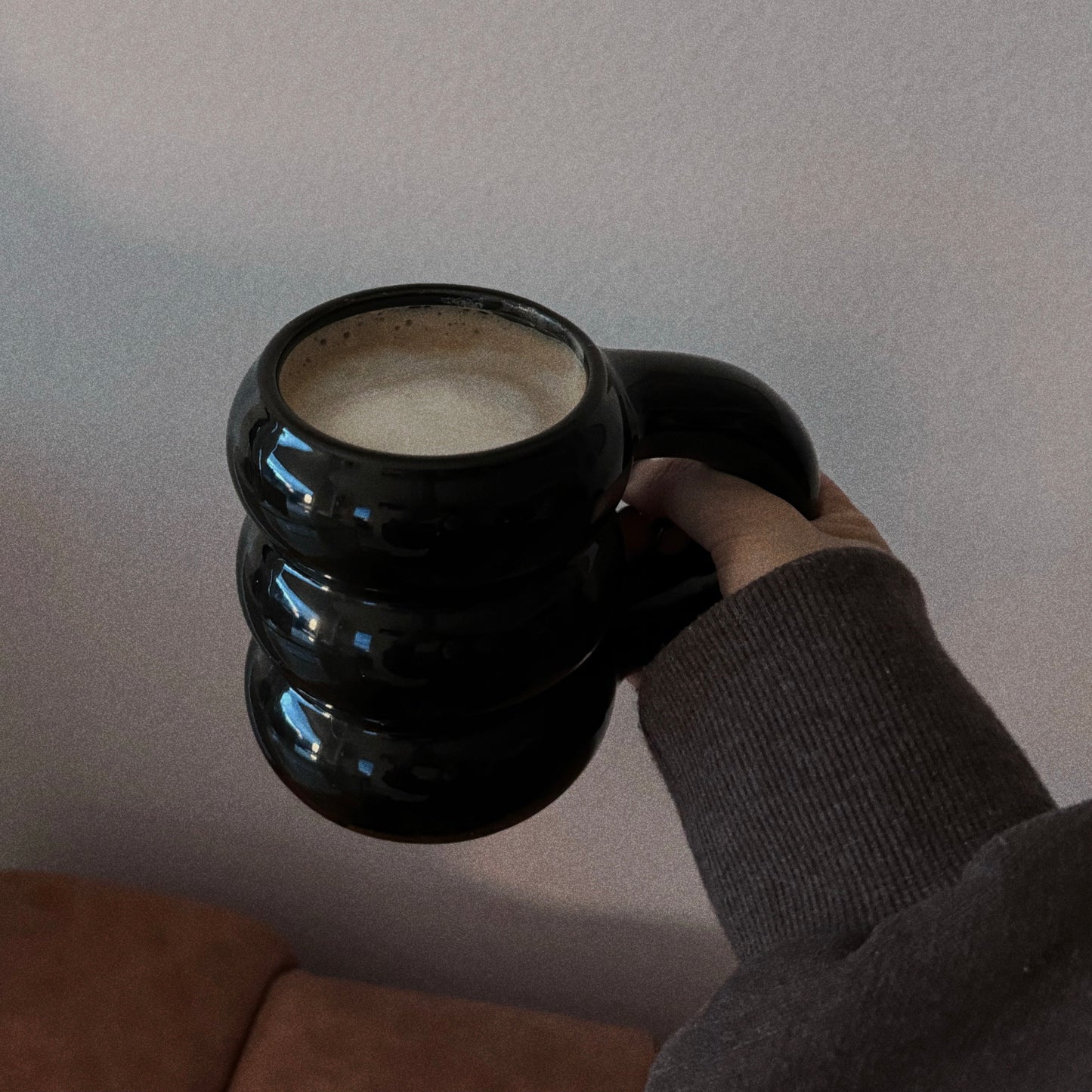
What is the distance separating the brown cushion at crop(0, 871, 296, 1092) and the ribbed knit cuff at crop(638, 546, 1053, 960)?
672 millimetres

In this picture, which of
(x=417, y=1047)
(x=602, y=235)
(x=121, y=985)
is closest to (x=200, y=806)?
(x=121, y=985)

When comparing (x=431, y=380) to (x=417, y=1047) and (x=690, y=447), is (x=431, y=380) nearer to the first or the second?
(x=690, y=447)

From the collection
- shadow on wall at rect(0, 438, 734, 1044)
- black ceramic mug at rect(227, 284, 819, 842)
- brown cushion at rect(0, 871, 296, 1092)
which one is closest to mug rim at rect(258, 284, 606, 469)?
black ceramic mug at rect(227, 284, 819, 842)

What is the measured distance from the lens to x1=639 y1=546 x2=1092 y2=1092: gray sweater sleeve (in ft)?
1.31

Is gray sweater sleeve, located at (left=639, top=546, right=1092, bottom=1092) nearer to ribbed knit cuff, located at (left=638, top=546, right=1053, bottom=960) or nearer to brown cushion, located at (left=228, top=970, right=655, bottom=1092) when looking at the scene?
ribbed knit cuff, located at (left=638, top=546, right=1053, bottom=960)

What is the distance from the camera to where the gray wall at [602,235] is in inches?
21.0

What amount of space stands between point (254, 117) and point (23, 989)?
0.75m

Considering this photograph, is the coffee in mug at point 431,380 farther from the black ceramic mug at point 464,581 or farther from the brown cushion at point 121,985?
the brown cushion at point 121,985

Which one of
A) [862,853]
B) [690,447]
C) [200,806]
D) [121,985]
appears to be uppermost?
[690,447]

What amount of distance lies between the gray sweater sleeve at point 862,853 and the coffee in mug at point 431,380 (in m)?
0.12

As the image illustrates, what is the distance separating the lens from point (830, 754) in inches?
17.1

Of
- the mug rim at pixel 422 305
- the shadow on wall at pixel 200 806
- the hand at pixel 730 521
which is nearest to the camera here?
the mug rim at pixel 422 305

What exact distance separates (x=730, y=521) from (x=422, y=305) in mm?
154

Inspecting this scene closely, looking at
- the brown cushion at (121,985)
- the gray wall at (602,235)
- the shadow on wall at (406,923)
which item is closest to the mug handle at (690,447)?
the gray wall at (602,235)
